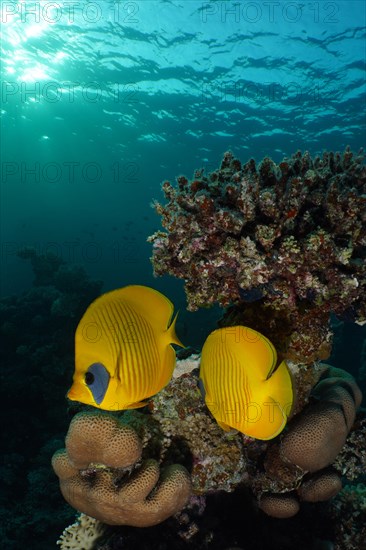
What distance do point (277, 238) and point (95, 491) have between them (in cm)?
263

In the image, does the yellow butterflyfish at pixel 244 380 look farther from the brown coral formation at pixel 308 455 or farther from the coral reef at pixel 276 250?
the brown coral formation at pixel 308 455

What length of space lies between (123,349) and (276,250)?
1.70 meters

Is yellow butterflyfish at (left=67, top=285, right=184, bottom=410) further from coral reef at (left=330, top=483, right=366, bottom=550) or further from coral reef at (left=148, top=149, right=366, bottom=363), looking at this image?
coral reef at (left=330, top=483, right=366, bottom=550)

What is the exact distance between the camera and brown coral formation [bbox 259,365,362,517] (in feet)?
Result: 9.82

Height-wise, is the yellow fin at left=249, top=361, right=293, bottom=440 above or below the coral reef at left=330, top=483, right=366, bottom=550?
above

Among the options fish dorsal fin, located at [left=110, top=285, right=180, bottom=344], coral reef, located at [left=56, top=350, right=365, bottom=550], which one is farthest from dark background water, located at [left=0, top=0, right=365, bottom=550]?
coral reef, located at [left=56, top=350, right=365, bottom=550]

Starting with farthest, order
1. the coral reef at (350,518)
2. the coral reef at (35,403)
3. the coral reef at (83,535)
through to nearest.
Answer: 1. the coral reef at (35,403)
2. the coral reef at (350,518)
3. the coral reef at (83,535)

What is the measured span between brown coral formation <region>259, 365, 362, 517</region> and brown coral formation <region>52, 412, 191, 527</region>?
2.96 ft

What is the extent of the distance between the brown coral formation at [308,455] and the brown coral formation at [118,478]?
35.5 inches

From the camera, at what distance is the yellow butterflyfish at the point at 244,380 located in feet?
5.82

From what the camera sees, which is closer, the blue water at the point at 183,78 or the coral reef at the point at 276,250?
the coral reef at the point at 276,250

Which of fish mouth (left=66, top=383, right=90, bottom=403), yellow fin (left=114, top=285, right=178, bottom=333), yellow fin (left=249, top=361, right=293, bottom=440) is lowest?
yellow fin (left=249, top=361, right=293, bottom=440)

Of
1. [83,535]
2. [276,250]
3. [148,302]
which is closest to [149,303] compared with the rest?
[148,302]

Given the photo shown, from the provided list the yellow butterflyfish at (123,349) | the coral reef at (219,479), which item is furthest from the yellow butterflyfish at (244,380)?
the coral reef at (219,479)
